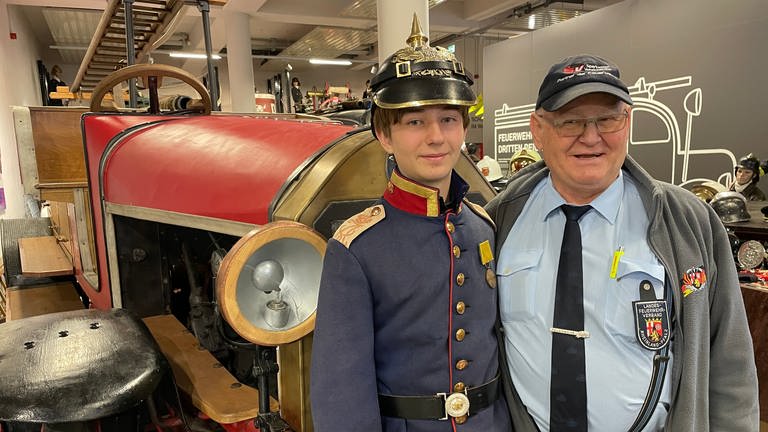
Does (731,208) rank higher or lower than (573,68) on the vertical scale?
lower

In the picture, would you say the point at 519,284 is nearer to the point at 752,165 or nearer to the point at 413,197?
the point at 413,197

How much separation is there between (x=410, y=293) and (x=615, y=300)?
50 centimetres

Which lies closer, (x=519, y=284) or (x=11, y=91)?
(x=519, y=284)

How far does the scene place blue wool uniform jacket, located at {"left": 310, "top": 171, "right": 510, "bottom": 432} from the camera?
3.85 ft

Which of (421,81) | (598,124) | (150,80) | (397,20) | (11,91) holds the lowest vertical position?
(598,124)

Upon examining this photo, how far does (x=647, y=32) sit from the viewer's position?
7531mm

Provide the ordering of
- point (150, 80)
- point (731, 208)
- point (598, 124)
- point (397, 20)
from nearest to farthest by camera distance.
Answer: point (598, 124)
point (150, 80)
point (731, 208)
point (397, 20)

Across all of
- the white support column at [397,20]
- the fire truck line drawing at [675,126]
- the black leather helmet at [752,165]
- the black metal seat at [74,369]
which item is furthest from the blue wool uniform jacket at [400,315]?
the fire truck line drawing at [675,126]

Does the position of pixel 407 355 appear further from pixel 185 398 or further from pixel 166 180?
pixel 166 180

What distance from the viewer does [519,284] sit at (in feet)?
4.56

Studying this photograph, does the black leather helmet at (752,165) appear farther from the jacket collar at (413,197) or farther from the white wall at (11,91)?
the white wall at (11,91)

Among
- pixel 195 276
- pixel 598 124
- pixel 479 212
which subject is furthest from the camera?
pixel 195 276

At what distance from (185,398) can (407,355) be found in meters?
1.27

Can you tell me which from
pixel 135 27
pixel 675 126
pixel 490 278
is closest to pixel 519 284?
pixel 490 278
